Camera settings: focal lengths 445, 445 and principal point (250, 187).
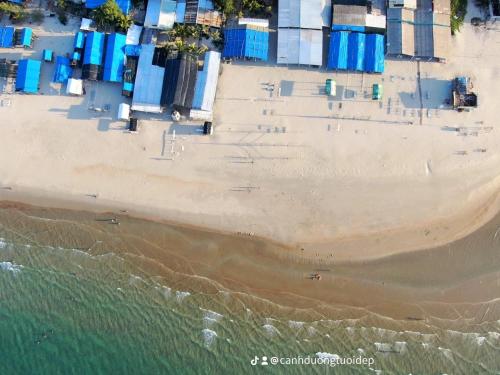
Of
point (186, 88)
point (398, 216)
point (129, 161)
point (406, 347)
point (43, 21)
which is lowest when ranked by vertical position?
point (406, 347)

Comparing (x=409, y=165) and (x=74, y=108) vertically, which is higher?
(x=74, y=108)

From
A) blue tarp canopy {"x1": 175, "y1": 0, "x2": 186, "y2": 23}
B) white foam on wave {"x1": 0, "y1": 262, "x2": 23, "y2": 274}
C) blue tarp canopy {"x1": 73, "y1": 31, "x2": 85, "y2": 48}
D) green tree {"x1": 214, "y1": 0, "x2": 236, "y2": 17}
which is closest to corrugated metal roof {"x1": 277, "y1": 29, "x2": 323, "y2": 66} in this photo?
green tree {"x1": 214, "y1": 0, "x2": 236, "y2": 17}

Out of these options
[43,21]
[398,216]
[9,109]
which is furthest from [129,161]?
[398,216]

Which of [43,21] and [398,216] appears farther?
[43,21]

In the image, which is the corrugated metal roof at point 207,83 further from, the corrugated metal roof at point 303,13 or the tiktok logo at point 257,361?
the tiktok logo at point 257,361

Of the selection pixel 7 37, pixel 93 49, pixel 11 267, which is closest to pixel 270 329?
pixel 11 267

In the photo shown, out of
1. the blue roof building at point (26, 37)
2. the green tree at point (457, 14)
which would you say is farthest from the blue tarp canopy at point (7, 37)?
the green tree at point (457, 14)

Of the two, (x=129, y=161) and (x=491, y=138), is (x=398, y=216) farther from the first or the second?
(x=129, y=161)

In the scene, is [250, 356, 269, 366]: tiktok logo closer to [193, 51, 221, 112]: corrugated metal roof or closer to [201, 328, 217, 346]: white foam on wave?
[201, 328, 217, 346]: white foam on wave
